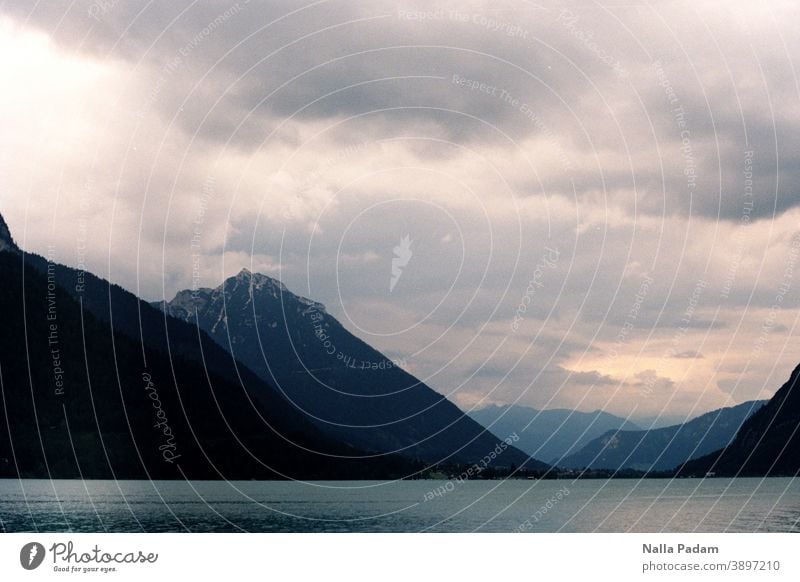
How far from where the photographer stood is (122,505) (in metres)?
154
